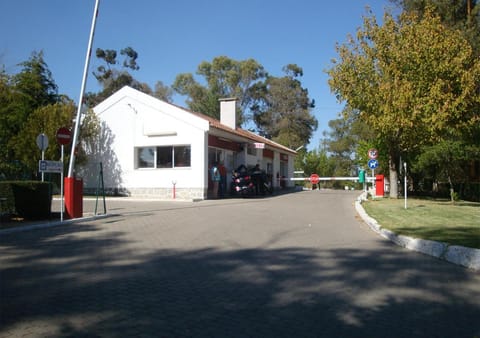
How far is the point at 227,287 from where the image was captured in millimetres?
5508

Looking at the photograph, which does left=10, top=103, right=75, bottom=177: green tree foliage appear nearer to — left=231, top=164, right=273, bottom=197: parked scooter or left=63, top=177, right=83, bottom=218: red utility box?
left=231, top=164, right=273, bottom=197: parked scooter

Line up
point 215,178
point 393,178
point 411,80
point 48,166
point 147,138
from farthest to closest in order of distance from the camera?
1. point 147,138
2. point 393,178
3. point 215,178
4. point 411,80
5. point 48,166

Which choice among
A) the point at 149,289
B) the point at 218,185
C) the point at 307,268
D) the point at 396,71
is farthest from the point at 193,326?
the point at 218,185

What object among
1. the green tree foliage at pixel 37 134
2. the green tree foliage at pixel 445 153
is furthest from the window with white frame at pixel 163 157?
the green tree foliage at pixel 445 153

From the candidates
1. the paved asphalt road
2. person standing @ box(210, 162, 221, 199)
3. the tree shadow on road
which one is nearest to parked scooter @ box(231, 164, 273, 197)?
person standing @ box(210, 162, 221, 199)

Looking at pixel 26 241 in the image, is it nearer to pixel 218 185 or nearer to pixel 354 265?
pixel 354 265

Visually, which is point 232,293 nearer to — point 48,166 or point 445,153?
point 48,166

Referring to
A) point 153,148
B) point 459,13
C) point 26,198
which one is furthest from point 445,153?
point 26,198

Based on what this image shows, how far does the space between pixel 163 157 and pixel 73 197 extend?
1131cm

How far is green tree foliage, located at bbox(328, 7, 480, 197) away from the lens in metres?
18.5

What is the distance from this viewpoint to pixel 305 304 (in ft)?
16.0

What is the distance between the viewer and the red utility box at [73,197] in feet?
39.7

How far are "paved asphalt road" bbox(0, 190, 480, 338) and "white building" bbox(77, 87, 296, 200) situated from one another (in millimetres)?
12739

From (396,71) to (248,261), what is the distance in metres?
15.2
